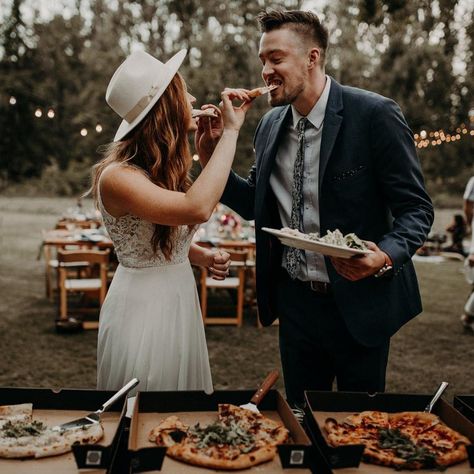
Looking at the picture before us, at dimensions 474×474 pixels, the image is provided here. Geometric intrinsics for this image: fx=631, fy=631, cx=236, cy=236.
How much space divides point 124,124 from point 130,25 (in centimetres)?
2079

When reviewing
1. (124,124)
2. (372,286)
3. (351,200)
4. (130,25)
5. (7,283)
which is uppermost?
(130,25)

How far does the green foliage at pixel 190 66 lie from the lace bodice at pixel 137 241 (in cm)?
1733

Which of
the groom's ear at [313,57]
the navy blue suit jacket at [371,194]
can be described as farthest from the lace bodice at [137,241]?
Result: the groom's ear at [313,57]

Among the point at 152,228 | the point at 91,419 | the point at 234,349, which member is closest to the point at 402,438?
the point at 91,419

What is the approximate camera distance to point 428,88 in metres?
20.2

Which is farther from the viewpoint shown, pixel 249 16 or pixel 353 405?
pixel 249 16

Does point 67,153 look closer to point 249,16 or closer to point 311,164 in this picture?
point 249,16

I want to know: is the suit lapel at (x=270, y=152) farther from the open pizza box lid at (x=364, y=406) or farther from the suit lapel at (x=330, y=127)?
the open pizza box lid at (x=364, y=406)

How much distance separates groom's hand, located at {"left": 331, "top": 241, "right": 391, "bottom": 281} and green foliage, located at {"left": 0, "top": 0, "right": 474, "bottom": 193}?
17603 mm

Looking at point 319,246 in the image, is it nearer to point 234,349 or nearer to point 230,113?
point 230,113

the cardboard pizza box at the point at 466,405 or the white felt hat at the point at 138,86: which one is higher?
the white felt hat at the point at 138,86

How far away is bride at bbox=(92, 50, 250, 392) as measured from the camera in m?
2.04

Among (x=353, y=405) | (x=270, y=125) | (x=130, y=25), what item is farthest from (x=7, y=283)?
(x=130, y=25)

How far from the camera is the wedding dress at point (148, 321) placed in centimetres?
221
